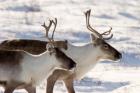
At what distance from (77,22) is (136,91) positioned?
30.7ft

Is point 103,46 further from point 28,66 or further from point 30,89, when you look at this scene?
point 30,89

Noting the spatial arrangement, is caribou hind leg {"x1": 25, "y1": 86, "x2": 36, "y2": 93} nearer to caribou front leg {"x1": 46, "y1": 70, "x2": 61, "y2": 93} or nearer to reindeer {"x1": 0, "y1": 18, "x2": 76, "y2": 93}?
reindeer {"x1": 0, "y1": 18, "x2": 76, "y2": 93}

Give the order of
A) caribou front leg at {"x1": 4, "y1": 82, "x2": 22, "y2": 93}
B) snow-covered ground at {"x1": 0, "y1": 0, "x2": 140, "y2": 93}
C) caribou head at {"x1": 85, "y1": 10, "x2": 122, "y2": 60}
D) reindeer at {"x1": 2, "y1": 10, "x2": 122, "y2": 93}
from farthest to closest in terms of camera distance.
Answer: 1. snow-covered ground at {"x1": 0, "y1": 0, "x2": 140, "y2": 93}
2. caribou head at {"x1": 85, "y1": 10, "x2": 122, "y2": 60}
3. reindeer at {"x1": 2, "y1": 10, "x2": 122, "y2": 93}
4. caribou front leg at {"x1": 4, "y1": 82, "x2": 22, "y2": 93}

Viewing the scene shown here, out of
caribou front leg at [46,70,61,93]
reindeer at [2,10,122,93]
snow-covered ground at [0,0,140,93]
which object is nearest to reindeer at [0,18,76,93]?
caribou front leg at [46,70,61,93]

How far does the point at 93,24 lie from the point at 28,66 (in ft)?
33.8

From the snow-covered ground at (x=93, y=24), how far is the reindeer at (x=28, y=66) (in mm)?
2129

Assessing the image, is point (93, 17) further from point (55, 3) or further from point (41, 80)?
point (41, 80)

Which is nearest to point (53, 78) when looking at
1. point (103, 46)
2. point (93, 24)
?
point (103, 46)

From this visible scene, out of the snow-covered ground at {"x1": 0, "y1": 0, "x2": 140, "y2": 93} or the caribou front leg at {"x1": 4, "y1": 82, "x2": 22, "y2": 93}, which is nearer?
the caribou front leg at {"x1": 4, "y1": 82, "x2": 22, "y2": 93}

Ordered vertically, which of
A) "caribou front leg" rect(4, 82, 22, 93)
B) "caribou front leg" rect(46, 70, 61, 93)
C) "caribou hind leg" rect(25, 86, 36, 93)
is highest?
"caribou front leg" rect(4, 82, 22, 93)

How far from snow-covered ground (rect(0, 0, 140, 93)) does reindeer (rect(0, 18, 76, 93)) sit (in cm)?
213

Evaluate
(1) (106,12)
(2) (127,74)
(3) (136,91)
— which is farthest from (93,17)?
(3) (136,91)

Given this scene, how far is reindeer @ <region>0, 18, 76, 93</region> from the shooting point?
8249mm

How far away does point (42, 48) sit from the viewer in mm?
9344
